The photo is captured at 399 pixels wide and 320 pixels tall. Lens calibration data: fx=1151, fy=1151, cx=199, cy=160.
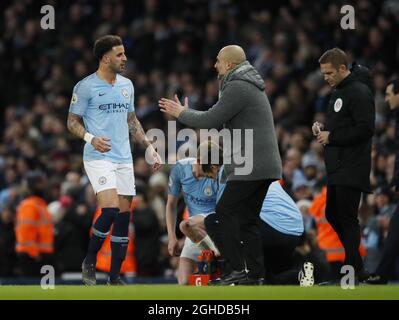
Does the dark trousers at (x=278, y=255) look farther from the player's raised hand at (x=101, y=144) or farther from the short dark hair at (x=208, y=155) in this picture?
the player's raised hand at (x=101, y=144)

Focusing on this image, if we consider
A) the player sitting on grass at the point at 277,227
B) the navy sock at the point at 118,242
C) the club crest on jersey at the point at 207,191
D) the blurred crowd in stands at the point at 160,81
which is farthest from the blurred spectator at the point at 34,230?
the navy sock at the point at 118,242

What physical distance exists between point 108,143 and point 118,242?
1.04m

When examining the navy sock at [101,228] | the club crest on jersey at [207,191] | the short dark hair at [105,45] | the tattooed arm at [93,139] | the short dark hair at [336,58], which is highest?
the short dark hair at [105,45]

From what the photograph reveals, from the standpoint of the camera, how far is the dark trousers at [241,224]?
10781 millimetres

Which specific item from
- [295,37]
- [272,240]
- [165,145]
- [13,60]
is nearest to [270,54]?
[295,37]

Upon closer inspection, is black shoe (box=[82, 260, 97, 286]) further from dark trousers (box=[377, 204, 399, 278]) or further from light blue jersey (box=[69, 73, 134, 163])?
dark trousers (box=[377, 204, 399, 278])

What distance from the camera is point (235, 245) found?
1080 centimetres

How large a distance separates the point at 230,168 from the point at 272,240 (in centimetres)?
166

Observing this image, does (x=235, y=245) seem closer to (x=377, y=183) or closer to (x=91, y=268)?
(x=91, y=268)

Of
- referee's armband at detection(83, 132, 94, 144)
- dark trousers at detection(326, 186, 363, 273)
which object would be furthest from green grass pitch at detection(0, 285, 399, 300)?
referee's armband at detection(83, 132, 94, 144)

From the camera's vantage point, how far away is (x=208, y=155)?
1227 centimetres

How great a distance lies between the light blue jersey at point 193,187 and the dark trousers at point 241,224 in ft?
5.75

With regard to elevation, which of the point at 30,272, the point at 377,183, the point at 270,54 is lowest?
the point at 30,272

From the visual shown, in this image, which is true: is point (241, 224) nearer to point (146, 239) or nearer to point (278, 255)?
point (278, 255)
